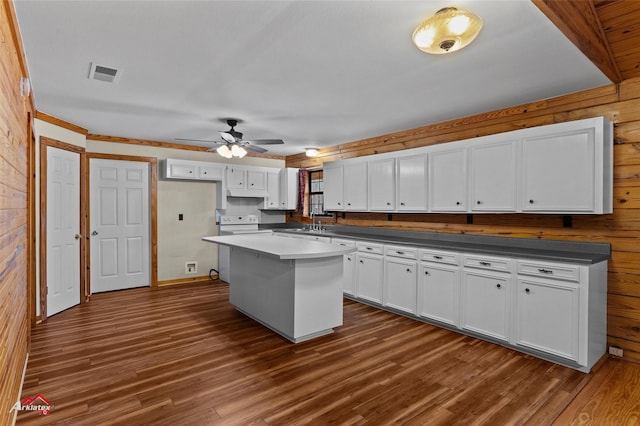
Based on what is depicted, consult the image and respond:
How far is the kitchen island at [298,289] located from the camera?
3.24m

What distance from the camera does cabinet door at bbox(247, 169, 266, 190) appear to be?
6.44 metres

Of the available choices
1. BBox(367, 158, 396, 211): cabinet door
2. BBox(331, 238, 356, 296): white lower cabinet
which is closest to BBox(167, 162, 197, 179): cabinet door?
BBox(331, 238, 356, 296): white lower cabinet

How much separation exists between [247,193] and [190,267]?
5.45 ft

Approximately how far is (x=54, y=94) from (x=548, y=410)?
15.9 ft

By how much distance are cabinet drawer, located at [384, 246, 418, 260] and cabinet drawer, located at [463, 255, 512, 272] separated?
61 cm

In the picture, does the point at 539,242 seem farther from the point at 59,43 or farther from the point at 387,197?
the point at 59,43

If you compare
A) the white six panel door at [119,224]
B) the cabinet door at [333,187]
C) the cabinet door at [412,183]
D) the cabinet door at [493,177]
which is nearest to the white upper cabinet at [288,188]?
the cabinet door at [333,187]

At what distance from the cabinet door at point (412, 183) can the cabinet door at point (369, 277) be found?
789 mm

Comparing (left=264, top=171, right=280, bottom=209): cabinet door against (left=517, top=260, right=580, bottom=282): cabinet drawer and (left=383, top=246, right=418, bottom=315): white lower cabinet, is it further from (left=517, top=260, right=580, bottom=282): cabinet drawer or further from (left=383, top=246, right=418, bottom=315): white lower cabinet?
(left=517, top=260, right=580, bottom=282): cabinet drawer

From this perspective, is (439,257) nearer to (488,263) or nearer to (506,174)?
(488,263)

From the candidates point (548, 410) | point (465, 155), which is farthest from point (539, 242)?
point (548, 410)

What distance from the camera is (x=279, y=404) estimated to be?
2.28 metres

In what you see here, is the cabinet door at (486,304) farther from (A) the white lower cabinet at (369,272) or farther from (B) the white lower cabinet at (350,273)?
(B) the white lower cabinet at (350,273)

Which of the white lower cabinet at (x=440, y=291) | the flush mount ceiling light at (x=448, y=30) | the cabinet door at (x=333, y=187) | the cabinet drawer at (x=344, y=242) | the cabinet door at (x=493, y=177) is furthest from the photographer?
the cabinet door at (x=333, y=187)
